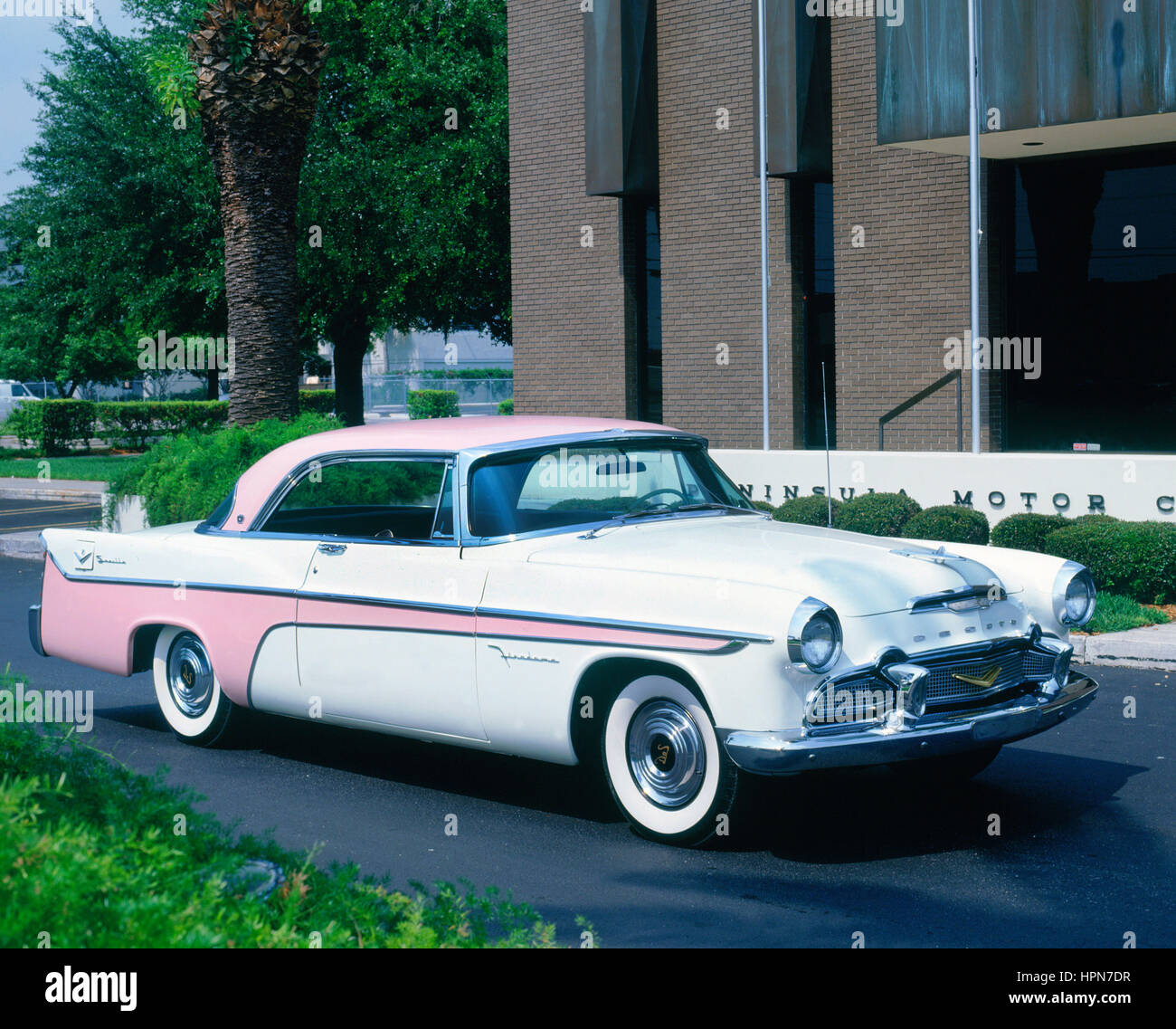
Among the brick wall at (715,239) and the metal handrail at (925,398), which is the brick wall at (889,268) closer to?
the metal handrail at (925,398)

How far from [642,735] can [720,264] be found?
49.5 feet

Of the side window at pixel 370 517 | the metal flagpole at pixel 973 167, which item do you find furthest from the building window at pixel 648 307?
the side window at pixel 370 517

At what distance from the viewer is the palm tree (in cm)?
1578

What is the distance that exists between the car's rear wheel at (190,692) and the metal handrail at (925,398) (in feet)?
39.6

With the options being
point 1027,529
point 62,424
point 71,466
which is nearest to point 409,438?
point 1027,529

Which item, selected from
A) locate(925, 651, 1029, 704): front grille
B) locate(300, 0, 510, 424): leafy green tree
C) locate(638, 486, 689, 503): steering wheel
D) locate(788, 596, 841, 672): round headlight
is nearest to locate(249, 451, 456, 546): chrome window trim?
locate(638, 486, 689, 503): steering wheel

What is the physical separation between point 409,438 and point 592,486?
925mm

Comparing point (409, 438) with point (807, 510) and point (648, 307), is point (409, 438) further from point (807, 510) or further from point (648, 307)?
point (648, 307)

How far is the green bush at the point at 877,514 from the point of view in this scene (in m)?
14.4

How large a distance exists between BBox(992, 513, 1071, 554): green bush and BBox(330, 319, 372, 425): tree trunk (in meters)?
22.2

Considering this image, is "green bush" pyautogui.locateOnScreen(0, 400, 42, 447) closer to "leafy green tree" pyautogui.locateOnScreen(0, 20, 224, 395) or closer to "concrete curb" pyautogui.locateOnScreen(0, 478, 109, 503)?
"leafy green tree" pyautogui.locateOnScreen(0, 20, 224, 395)

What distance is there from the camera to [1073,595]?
6875 millimetres

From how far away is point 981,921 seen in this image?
5.14m
